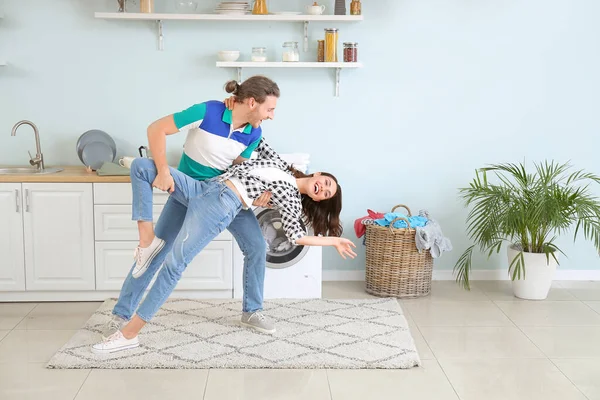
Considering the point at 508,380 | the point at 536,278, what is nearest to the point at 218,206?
the point at 508,380

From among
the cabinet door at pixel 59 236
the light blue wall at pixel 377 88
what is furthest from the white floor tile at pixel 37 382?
the light blue wall at pixel 377 88

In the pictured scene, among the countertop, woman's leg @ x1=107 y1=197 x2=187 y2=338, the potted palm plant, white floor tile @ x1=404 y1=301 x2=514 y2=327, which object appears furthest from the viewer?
the potted palm plant

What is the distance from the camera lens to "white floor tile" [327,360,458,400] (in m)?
3.04

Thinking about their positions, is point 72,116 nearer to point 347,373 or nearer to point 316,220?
point 316,220

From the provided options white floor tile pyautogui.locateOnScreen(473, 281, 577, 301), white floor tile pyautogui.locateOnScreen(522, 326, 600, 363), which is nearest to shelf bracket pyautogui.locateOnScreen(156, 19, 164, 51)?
white floor tile pyautogui.locateOnScreen(473, 281, 577, 301)

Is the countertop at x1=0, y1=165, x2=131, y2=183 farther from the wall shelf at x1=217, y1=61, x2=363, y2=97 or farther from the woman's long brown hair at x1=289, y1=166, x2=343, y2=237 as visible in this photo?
the woman's long brown hair at x1=289, y1=166, x2=343, y2=237

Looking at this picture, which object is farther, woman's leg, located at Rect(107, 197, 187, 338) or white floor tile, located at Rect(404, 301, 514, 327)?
white floor tile, located at Rect(404, 301, 514, 327)

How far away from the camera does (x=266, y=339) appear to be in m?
3.65

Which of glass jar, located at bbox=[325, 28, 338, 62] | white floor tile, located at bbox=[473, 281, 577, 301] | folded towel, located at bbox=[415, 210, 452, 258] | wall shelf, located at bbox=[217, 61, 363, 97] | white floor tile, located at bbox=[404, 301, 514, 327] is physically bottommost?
white floor tile, located at bbox=[404, 301, 514, 327]

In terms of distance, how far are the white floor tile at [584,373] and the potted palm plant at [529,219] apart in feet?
3.18

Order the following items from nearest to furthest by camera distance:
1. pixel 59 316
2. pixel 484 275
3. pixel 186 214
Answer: pixel 186 214, pixel 59 316, pixel 484 275

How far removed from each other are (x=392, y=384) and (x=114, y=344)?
1.26 metres

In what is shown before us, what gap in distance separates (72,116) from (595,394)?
3290 millimetres

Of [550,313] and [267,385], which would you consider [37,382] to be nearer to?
[267,385]
